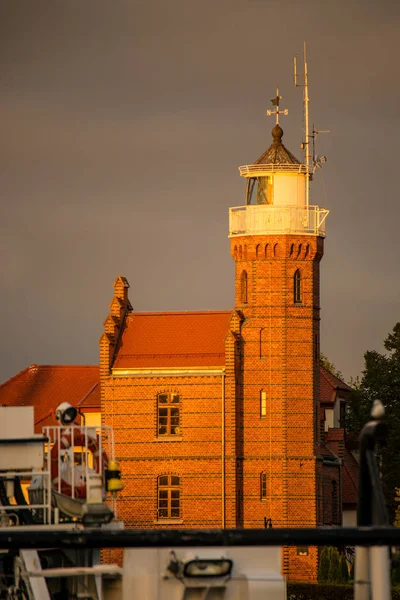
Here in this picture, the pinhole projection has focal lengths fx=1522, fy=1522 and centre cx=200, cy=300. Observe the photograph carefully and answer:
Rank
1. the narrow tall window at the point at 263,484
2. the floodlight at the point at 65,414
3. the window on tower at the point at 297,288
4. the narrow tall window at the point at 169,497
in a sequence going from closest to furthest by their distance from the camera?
the floodlight at the point at 65,414 < the narrow tall window at the point at 169,497 < the narrow tall window at the point at 263,484 < the window on tower at the point at 297,288

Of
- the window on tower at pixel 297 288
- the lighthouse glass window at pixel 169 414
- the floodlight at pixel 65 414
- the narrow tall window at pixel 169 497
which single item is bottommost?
the floodlight at pixel 65 414

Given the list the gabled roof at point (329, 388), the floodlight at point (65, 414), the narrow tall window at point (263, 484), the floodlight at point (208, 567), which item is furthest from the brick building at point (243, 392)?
the floodlight at point (208, 567)

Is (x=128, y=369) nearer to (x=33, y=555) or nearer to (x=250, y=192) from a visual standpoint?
(x=250, y=192)

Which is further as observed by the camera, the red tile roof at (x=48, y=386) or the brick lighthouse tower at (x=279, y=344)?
the red tile roof at (x=48, y=386)

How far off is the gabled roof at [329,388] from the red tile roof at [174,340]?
14384mm


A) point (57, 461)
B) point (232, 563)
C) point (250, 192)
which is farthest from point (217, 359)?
point (232, 563)

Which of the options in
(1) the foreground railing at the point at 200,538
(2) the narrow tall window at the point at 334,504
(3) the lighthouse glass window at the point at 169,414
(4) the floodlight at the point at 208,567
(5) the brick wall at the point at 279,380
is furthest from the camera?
(2) the narrow tall window at the point at 334,504

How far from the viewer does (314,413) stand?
68.1m

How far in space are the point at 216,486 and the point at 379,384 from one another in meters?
19.3

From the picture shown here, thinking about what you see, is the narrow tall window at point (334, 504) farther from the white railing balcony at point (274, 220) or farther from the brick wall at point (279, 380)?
the white railing balcony at point (274, 220)

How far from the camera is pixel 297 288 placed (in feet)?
226

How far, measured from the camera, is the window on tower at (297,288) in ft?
225

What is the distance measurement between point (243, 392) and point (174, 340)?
4.17 metres

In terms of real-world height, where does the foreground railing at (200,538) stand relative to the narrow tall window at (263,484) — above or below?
below
